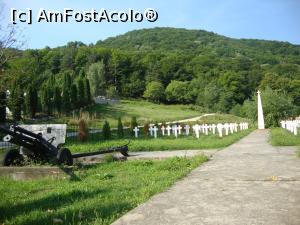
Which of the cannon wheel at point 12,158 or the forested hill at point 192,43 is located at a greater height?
the forested hill at point 192,43

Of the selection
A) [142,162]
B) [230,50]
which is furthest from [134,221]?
[230,50]

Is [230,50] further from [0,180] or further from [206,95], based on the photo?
[0,180]

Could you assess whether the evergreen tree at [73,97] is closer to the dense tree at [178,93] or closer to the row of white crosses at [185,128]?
the row of white crosses at [185,128]

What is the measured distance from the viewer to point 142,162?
37.5ft

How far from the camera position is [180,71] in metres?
122

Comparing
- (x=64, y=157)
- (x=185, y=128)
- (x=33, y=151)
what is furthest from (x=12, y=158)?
(x=185, y=128)

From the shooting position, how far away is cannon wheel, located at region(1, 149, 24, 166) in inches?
412

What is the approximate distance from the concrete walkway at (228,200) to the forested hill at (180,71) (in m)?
47.7

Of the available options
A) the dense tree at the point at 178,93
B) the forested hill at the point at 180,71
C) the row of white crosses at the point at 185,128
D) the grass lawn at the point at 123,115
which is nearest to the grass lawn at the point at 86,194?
the row of white crosses at the point at 185,128

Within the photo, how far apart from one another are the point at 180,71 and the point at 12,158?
11323cm

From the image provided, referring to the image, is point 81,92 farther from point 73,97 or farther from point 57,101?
point 57,101

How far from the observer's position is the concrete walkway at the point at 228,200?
447 cm

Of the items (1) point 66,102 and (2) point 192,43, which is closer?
(1) point 66,102

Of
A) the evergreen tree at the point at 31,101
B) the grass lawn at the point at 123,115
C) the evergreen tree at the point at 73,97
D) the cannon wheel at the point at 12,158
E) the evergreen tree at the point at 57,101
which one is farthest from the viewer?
the evergreen tree at the point at 73,97
